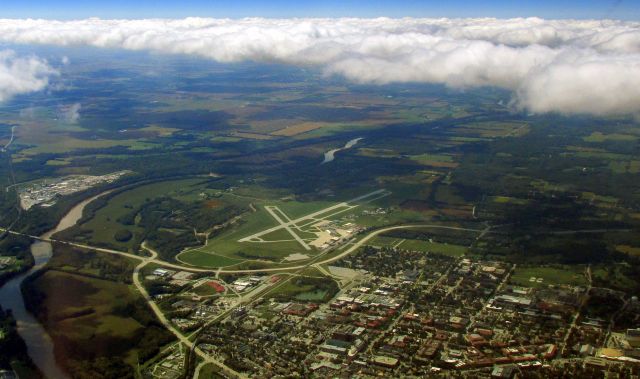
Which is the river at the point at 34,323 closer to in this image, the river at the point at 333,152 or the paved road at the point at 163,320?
the paved road at the point at 163,320

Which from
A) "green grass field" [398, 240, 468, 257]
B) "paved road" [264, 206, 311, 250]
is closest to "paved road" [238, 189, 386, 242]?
"paved road" [264, 206, 311, 250]

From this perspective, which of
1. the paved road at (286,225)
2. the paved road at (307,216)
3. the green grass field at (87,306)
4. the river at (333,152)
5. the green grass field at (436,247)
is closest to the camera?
the green grass field at (87,306)

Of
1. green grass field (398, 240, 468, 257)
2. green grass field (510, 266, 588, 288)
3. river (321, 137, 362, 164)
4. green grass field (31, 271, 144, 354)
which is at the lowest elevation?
green grass field (510, 266, 588, 288)

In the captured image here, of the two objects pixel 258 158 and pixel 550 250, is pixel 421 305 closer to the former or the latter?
pixel 550 250

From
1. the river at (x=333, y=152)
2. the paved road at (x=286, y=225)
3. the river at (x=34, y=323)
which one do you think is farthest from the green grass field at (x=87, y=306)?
the river at (x=333, y=152)

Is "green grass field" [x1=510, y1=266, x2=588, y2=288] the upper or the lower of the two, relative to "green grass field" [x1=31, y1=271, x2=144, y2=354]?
lower

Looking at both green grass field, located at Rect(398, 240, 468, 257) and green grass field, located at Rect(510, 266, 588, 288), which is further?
green grass field, located at Rect(398, 240, 468, 257)

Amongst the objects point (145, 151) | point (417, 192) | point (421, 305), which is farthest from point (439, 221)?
point (145, 151)

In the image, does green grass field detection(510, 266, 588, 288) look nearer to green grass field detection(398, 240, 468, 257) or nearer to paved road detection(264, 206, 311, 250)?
green grass field detection(398, 240, 468, 257)
